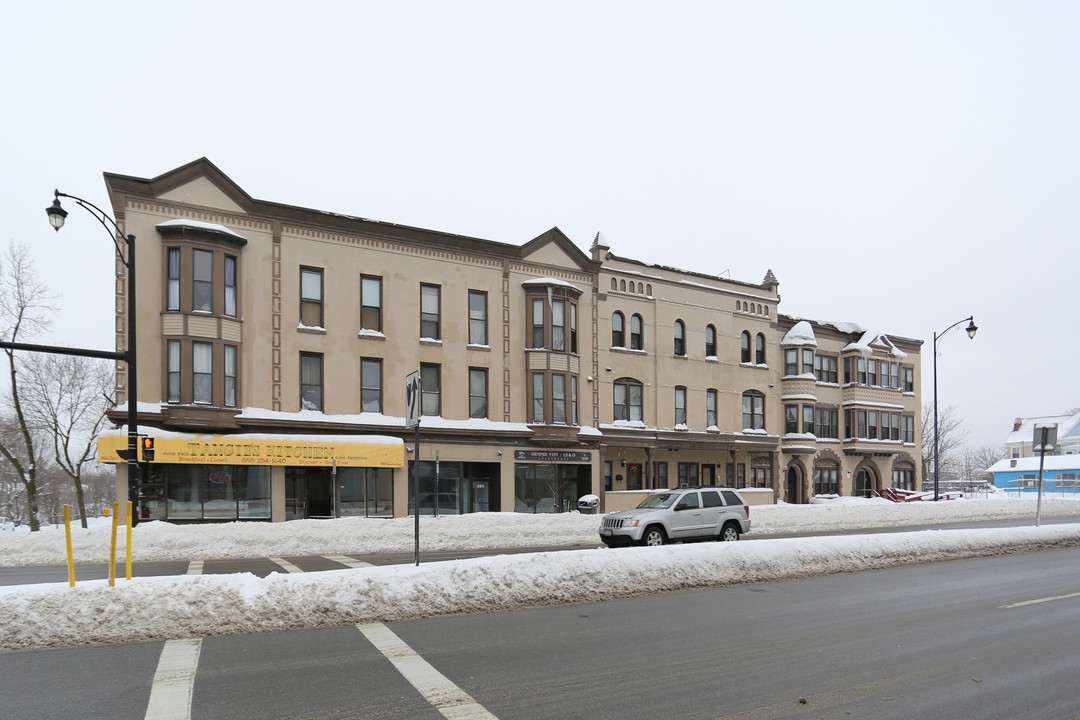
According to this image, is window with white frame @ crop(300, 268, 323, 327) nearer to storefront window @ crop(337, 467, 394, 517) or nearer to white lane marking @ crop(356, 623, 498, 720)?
storefront window @ crop(337, 467, 394, 517)

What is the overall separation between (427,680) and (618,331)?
32.6 meters

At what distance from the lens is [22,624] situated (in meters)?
8.78

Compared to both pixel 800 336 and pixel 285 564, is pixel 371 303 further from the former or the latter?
pixel 800 336

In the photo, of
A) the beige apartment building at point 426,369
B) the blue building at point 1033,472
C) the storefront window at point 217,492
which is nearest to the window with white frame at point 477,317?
the beige apartment building at point 426,369

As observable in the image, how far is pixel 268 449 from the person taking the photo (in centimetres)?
2856

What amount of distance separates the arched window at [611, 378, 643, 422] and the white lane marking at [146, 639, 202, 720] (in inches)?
1217

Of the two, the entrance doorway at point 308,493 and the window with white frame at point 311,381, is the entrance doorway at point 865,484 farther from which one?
the window with white frame at point 311,381

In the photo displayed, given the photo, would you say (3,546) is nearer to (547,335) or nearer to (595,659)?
(595,659)

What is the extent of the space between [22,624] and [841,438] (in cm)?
4715

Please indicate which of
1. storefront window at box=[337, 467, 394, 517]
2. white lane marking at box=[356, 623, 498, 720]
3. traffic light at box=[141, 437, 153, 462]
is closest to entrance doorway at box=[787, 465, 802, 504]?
storefront window at box=[337, 467, 394, 517]

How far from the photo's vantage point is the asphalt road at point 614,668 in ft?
21.2

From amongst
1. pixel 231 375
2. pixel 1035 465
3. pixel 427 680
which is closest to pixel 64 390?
pixel 231 375

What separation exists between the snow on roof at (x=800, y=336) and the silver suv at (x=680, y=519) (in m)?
25.7

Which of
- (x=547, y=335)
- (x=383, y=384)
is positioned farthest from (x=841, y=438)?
(x=383, y=384)
